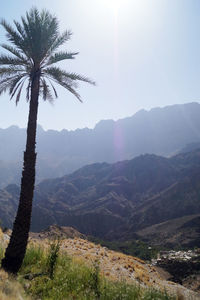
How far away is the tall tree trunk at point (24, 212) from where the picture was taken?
7168 millimetres

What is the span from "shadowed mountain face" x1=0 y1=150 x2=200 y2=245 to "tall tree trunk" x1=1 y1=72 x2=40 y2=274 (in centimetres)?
5809

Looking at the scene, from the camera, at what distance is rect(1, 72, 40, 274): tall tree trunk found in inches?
A: 282

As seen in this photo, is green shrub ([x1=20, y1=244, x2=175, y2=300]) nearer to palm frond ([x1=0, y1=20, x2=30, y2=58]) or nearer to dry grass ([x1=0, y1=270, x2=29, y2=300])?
dry grass ([x1=0, y1=270, x2=29, y2=300])

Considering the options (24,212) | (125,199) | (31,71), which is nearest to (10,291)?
(24,212)

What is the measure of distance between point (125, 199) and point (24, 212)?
11435 centimetres

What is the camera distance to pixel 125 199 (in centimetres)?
11875

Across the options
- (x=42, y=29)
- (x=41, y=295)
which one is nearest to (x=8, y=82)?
(x=42, y=29)

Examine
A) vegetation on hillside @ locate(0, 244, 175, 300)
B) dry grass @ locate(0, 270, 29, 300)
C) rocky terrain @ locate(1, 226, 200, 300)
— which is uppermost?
dry grass @ locate(0, 270, 29, 300)

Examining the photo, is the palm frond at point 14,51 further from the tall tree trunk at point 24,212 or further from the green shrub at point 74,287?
the green shrub at point 74,287

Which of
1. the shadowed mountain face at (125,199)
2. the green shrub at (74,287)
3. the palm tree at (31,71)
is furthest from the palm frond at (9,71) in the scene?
the shadowed mountain face at (125,199)

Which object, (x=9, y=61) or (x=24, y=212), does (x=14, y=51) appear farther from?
(x=24, y=212)

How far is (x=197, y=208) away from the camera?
3356 inches

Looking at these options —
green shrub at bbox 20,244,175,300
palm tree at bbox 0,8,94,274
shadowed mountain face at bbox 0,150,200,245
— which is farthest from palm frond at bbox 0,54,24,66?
shadowed mountain face at bbox 0,150,200,245

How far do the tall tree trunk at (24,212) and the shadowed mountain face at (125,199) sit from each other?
58.1 m
